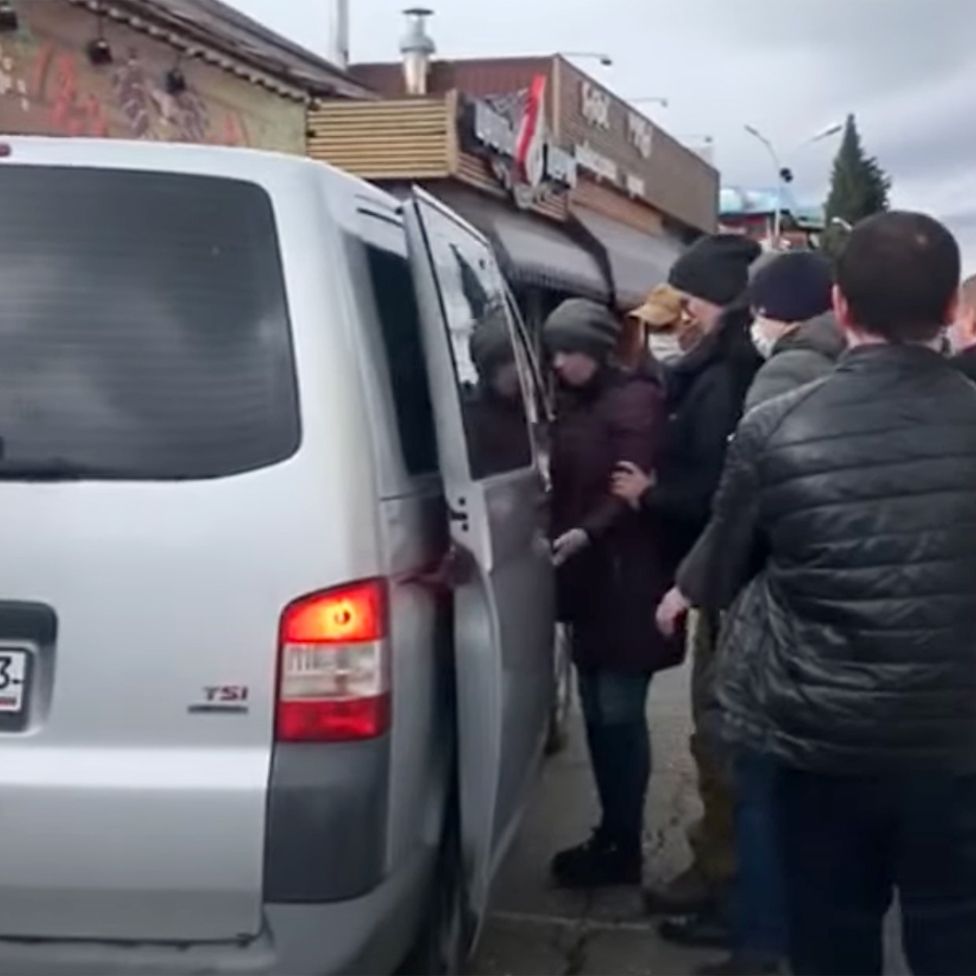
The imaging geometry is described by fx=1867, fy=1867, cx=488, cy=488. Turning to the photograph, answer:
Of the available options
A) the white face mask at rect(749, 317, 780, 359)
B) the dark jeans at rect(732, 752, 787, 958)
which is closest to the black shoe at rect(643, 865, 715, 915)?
the dark jeans at rect(732, 752, 787, 958)

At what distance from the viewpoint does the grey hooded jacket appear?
14.8 feet

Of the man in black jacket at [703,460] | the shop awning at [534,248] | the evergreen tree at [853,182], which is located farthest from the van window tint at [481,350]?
the evergreen tree at [853,182]

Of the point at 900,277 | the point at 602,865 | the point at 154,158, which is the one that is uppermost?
the point at 154,158

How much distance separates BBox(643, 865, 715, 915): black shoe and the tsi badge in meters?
2.41

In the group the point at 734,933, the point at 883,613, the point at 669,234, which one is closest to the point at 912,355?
the point at 883,613

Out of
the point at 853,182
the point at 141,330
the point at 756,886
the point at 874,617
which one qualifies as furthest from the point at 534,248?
the point at 853,182

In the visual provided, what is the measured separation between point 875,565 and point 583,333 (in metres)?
2.34

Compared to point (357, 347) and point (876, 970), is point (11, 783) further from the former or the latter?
point (876, 970)

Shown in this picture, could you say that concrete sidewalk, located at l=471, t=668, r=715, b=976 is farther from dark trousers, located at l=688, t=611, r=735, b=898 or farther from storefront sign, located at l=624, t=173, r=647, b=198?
storefront sign, located at l=624, t=173, r=647, b=198

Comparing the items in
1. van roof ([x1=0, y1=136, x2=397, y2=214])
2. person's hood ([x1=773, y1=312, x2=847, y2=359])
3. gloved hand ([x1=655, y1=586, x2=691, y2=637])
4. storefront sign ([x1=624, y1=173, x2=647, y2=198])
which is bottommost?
gloved hand ([x1=655, y1=586, x2=691, y2=637])

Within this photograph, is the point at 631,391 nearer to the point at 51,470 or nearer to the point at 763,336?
the point at 763,336

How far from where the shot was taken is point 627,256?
2772 centimetres

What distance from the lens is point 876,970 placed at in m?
3.37

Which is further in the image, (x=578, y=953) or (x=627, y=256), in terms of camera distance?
(x=627, y=256)
